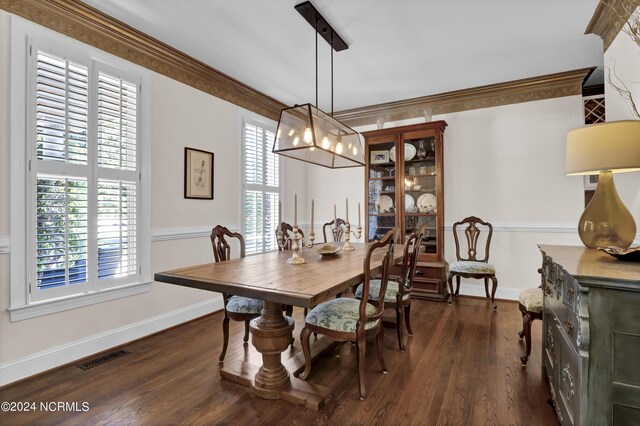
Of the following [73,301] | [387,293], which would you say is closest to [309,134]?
[387,293]

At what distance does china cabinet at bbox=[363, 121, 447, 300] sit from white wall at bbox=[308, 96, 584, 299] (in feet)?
1.04

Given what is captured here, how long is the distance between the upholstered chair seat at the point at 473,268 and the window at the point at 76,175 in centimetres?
337

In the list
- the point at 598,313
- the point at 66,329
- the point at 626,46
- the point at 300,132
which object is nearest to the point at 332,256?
the point at 300,132

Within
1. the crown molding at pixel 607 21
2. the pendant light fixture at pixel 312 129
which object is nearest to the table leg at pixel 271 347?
the pendant light fixture at pixel 312 129

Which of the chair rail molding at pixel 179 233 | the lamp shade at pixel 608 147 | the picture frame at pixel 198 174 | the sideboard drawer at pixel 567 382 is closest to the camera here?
the sideboard drawer at pixel 567 382

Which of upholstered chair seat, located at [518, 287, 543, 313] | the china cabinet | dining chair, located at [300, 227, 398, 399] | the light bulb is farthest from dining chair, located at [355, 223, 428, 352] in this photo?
the china cabinet

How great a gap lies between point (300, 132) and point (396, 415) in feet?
6.74

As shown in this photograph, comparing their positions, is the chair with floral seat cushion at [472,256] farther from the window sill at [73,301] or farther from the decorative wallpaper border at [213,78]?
the window sill at [73,301]

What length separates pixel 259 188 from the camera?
4.43m

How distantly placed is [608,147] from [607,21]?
177 cm

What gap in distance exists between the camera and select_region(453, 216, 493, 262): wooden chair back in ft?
13.2

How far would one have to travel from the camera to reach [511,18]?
2629 millimetres

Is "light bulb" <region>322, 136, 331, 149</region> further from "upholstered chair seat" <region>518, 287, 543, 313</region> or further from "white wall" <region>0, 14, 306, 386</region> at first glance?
"upholstered chair seat" <region>518, 287, 543, 313</region>

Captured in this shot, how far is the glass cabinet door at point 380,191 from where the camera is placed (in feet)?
14.9
